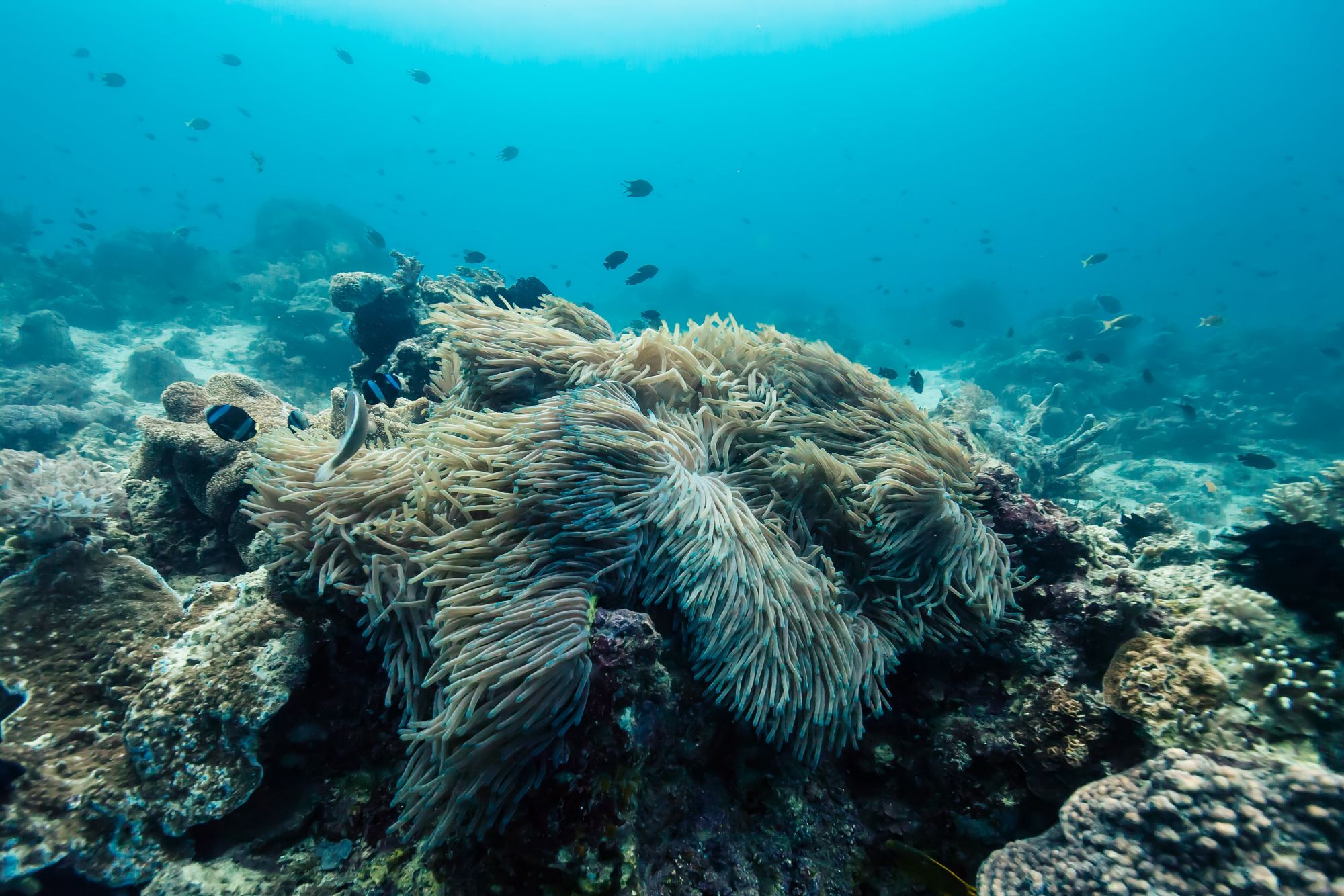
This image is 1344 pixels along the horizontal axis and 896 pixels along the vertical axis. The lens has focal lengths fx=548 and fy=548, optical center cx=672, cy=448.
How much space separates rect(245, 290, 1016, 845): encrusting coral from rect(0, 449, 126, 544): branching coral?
1149 millimetres

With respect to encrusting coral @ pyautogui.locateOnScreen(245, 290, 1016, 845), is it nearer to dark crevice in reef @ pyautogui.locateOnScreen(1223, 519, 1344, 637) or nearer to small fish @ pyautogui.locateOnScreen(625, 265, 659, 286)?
dark crevice in reef @ pyautogui.locateOnScreen(1223, 519, 1344, 637)

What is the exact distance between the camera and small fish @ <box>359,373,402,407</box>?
3.98m

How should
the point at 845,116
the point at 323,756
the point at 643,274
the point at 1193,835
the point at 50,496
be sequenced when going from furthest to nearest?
the point at 845,116
the point at 643,274
the point at 50,496
the point at 323,756
the point at 1193,835

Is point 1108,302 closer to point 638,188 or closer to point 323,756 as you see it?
point 638,188

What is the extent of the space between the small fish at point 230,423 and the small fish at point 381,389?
743mm

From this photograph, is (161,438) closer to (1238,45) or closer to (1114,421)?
(1114,421)

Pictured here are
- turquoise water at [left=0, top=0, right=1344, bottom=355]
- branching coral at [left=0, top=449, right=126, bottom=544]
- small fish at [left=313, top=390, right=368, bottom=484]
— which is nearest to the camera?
small fish at [left=313, top=390, right=368, bottom=484]

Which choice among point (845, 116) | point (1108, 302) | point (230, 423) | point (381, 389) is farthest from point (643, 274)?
point (845, 116)

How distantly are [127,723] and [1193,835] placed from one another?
3.81m

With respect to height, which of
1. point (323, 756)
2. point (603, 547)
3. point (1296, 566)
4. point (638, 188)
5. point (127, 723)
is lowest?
point (127, 723)

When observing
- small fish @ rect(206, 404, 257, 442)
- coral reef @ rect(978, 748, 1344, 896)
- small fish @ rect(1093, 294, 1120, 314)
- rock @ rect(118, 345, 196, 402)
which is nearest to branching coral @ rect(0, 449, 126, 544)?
small fish @ rect(206, 404, 257, 442)

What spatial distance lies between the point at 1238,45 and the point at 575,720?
433 ft

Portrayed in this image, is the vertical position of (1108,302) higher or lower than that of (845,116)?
lower

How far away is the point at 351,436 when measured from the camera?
2414 millimetres
